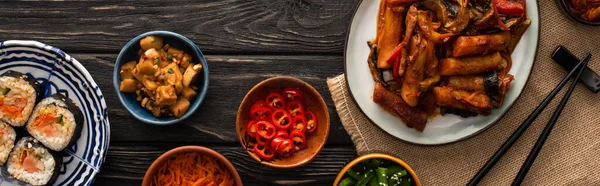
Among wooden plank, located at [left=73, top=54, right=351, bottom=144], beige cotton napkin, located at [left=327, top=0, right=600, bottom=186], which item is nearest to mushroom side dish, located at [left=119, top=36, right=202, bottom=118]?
wooden plank, located at [left=73, top=54, right=351, bottom=144]

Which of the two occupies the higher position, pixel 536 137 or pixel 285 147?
pixel 285 147

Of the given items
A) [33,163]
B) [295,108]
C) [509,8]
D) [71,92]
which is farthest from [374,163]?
[33,163]

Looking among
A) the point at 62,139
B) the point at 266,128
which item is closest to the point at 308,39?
the point at 266,128

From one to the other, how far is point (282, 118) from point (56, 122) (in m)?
1.04

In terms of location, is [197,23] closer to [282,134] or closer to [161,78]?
[161,78]

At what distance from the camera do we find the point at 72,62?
10.3 feet

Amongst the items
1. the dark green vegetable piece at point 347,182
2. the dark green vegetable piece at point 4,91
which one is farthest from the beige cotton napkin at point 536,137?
the dark green vegetable piece at point 4,91

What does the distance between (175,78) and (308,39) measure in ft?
2.18

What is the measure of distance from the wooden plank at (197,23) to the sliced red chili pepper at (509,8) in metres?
0.69

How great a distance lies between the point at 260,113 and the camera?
10.4 feet

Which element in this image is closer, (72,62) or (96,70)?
(72,62)

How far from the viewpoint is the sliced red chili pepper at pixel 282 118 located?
3166 millimetres

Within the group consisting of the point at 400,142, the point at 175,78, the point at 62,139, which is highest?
the point at 175,78

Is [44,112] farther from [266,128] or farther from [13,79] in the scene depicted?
[266,128]
